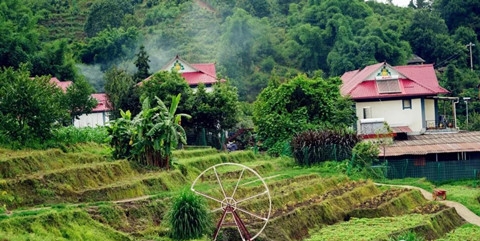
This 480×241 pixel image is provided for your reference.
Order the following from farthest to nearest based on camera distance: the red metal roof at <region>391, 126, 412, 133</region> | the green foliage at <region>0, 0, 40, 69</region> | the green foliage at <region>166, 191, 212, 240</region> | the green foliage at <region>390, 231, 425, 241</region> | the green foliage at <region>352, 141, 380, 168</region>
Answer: the green foliage at <region>0, 0, 40, 69</region> → the red metal roof at <region>391, 126, 412, 133</region> → the green foliage at <region>352, 141, 380, 168</region> → the green foliage at <region>390, 231, 425, 241</region> → the green foliage at <region>166, 191, 212, 240</region>

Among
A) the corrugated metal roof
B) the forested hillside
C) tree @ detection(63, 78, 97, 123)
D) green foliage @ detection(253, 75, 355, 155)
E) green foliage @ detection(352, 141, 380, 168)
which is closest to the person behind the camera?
green foliage @ detection(352, 141, 380, 168)

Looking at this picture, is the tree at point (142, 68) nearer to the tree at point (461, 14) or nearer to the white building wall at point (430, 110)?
the white building wall at point (430, 110)

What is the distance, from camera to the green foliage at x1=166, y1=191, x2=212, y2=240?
83.3 ft

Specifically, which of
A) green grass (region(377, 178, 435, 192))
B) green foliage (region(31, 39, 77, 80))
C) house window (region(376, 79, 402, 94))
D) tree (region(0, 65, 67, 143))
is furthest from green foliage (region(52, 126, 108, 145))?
green foliage (region(31, 39, 77, 80))

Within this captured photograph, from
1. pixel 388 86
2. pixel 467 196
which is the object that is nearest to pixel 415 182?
pixel 467 196

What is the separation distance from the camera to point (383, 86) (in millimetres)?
56188

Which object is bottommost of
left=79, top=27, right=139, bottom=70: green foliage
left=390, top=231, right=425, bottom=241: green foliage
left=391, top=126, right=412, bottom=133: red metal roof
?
left=390, top=231, right=425, bottom=241: green foliage

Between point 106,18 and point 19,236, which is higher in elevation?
point 106,18

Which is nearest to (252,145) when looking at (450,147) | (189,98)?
(189,98)

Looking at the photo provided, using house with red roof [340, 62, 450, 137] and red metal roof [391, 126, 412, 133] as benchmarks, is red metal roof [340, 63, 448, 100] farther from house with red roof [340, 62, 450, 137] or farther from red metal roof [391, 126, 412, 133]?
red metal roof [391, 126, 412, 133]

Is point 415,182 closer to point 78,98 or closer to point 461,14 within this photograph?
point 78,98

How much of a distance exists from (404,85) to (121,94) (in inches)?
640

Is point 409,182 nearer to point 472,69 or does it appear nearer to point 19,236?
point 19,236

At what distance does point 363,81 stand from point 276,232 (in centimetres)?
3056
